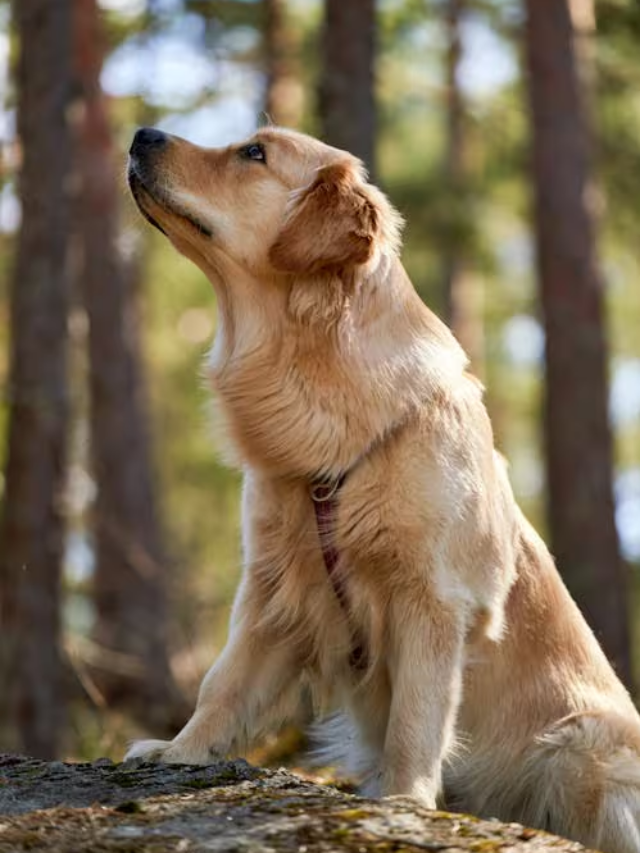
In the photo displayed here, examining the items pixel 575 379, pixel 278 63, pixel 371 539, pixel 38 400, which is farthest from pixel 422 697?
pixel 278 63

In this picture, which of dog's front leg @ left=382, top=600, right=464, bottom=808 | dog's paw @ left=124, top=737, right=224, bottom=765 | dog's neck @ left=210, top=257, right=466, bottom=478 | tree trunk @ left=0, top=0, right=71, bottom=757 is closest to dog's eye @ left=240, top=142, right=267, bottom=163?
dog's neck @ left=210, top=257, right=466, bottom=478

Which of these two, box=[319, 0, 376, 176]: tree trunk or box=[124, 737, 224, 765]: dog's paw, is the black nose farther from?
box=[319, 0, 376, 176]: tree trunk

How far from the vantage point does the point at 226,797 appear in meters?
3.91

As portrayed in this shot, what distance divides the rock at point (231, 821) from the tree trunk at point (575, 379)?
8.38 metres

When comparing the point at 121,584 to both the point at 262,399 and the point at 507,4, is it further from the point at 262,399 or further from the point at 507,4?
the point at 262,399

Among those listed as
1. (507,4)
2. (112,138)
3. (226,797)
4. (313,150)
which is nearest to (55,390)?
(313,150)

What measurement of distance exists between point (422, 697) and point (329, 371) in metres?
1.16

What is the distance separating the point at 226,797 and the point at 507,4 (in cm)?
1736

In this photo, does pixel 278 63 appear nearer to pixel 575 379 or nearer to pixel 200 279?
pixel 200 279

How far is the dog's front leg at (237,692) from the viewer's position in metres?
4.92

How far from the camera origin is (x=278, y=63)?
61.4 ft

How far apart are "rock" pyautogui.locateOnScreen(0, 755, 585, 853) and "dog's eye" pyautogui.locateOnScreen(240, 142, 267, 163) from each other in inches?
90.0

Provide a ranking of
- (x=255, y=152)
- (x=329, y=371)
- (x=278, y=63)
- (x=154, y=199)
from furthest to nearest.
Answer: (x=278, y=63)
(x=255, y=152)
(x=154, y=199)
(x=329, y=371)

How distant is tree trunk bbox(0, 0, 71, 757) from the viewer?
9.72m
